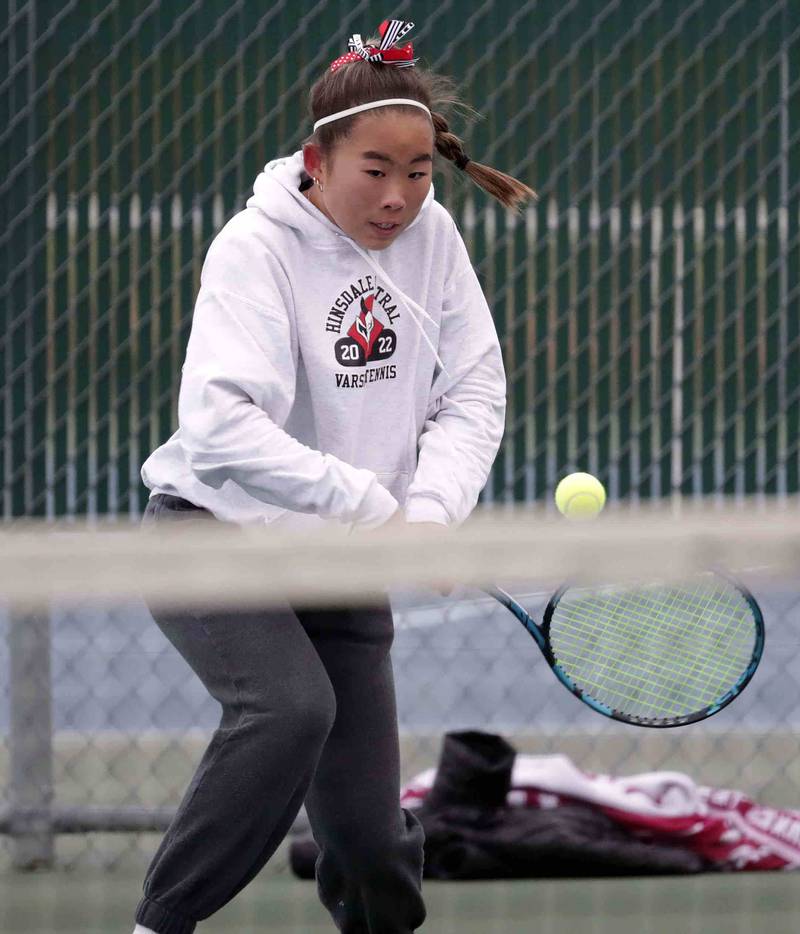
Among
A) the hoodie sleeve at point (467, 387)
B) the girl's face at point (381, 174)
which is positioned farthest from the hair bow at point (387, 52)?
the hoodie sleeve at point (467, 387)

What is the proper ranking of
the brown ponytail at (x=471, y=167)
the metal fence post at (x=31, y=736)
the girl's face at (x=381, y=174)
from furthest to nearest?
the metal fence post at (x=31, y=736), the brown ponytail at (x=471, y=167), the girl's face at (x=381, y=174)

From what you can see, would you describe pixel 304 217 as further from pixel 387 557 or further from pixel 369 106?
pixel 387 557

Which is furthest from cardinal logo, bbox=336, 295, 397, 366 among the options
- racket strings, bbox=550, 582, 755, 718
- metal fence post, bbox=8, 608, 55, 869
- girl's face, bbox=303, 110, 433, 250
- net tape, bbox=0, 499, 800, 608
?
metal fence post, bbox=8, 608, 55, 869

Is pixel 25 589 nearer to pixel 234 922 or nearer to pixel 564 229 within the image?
pixel 234 922

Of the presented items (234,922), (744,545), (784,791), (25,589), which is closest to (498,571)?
(744,545)

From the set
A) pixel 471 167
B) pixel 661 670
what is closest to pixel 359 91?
pixel 471 167

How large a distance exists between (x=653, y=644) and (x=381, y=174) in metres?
0.89

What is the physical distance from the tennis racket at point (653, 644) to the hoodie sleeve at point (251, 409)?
415 millimetres

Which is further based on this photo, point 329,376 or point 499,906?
point 499,906

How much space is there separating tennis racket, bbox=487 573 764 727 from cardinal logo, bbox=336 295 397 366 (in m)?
0.43

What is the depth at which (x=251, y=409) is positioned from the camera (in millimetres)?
2283

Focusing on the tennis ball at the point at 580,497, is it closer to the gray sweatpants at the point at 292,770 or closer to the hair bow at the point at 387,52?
the gray sweatpants at the point at 292,770

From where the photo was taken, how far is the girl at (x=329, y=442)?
2.27 metres

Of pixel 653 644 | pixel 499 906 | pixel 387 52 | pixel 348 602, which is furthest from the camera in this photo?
pixel 499 906
